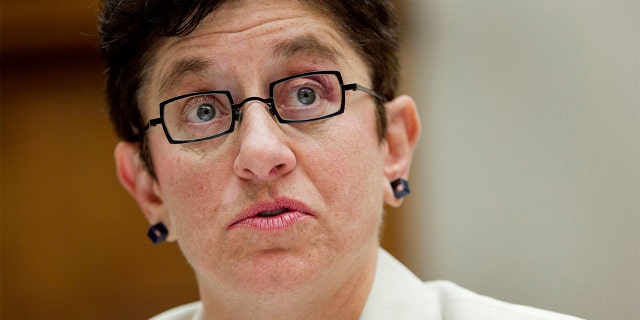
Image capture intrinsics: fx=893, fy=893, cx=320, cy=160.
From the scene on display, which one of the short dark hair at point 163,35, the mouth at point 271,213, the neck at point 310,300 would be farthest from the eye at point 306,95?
the neck at point 310,300

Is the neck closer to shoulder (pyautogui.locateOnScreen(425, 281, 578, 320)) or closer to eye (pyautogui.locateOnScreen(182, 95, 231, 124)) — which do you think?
shoulder (pyautogui.locateOnScreen(425, 281, 578, 320))

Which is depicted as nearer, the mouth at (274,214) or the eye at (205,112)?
the mouth at (274,214)

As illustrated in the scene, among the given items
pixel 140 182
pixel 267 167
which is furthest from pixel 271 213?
pixel 140 182

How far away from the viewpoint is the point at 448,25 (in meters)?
5.31

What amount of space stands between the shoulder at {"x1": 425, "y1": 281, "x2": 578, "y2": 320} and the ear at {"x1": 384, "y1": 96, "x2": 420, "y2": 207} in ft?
1.27

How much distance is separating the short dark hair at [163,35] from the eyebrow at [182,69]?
84mm

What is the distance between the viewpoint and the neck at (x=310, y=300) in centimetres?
245

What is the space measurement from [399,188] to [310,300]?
523 mm

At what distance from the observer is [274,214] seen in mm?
2342

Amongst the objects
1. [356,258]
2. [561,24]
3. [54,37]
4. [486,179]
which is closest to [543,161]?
[486,179]

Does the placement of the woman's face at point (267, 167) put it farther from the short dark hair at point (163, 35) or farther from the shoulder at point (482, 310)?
the shoulder at point (482, 310)

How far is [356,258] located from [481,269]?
267 cm

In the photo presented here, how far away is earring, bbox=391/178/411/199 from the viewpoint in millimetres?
2830

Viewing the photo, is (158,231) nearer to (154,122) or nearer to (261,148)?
(154,122)
